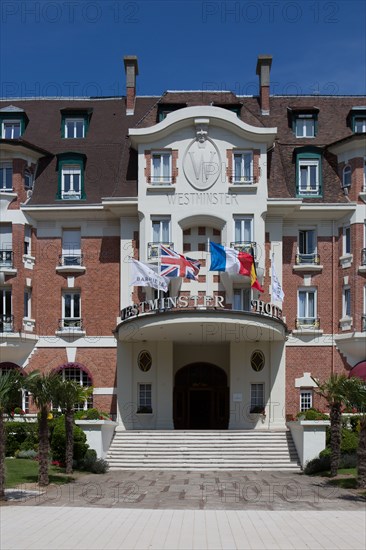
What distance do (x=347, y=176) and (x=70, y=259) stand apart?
14191mm

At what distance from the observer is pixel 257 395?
3900cm

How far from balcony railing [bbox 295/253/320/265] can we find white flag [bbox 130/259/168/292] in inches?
310

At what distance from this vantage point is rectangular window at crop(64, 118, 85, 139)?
44.0m

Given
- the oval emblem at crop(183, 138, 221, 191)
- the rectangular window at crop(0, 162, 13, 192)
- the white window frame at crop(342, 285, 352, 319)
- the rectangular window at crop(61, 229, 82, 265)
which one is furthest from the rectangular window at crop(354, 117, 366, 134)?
the rectangular window at crop(0, 162, 13, 192)

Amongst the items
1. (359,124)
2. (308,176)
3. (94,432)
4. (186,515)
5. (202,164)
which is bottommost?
(186,515)

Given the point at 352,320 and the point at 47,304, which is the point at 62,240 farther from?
the point at 352,320

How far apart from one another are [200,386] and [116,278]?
6726mm

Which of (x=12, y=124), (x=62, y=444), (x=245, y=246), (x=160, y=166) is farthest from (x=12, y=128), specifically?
(x=62, y=444)

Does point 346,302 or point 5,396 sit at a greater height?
point 346,302

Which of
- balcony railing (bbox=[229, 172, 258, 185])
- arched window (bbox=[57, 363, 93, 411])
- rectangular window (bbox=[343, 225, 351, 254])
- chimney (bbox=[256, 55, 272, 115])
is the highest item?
chimney (bbox=[256, 55, 272, 115])

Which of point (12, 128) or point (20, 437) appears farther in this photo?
point (12, 128)

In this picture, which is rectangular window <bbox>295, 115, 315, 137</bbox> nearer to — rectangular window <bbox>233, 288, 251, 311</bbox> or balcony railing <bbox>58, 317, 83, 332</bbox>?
rectangular window <bbox>233, 288, 251, 311</bbox>

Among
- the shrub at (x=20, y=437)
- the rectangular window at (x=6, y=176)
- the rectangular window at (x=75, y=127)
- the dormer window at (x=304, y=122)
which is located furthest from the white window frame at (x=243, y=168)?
the shrub at (x=20, y=437)

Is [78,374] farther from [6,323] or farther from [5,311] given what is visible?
[5,311]
